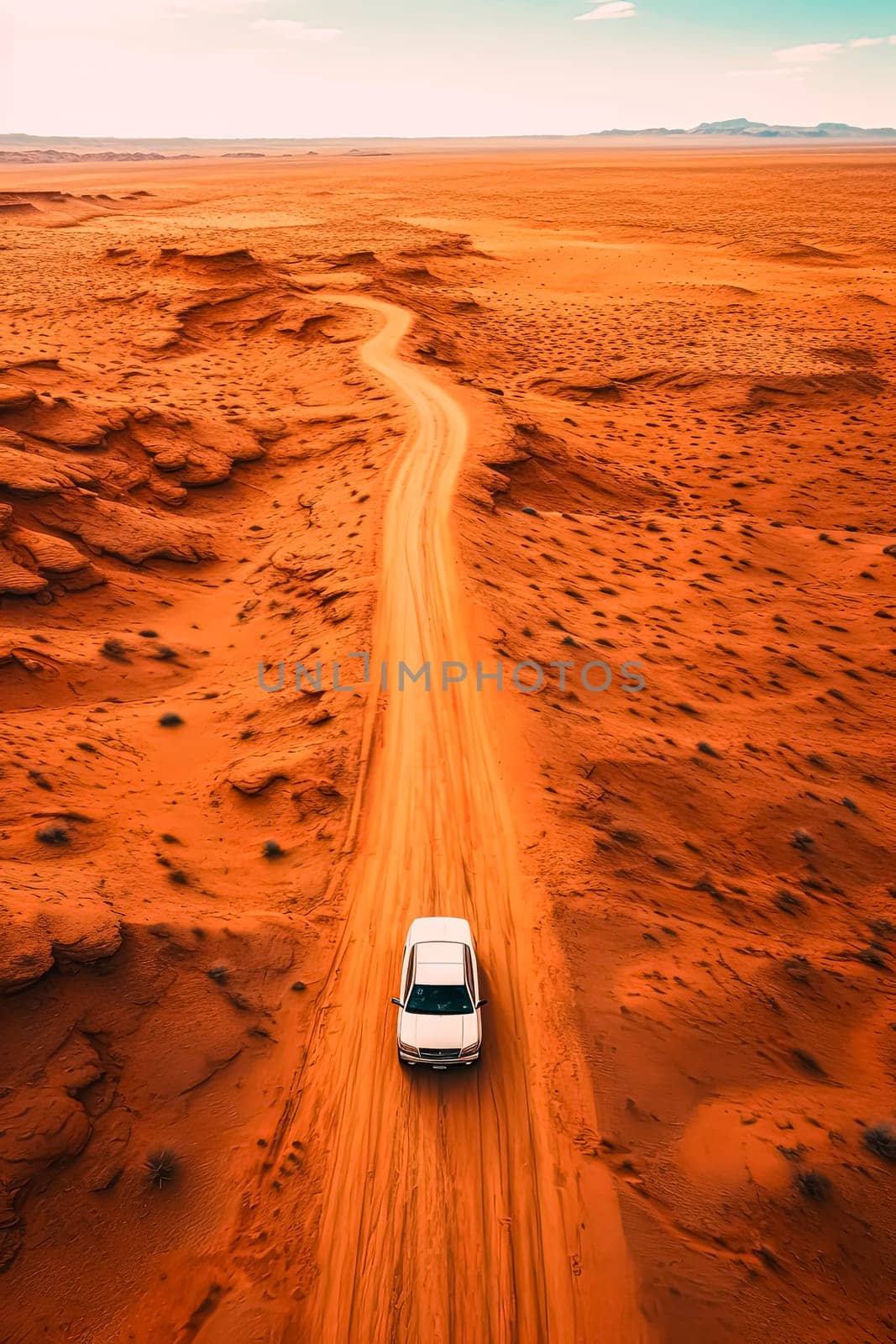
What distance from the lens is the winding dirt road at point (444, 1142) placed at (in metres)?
8.53

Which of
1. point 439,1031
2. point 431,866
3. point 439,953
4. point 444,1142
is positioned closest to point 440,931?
point 439,953

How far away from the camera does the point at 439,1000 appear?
10.5 meters

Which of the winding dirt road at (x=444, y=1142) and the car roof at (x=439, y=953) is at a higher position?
the car roof at (x=439, y=953)

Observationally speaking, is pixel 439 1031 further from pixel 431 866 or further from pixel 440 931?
pixel 431 866

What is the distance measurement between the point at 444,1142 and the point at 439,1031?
1.24 m

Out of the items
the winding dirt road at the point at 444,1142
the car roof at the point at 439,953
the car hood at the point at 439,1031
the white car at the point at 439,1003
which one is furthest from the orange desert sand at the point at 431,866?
the car roof at the point at 439,953

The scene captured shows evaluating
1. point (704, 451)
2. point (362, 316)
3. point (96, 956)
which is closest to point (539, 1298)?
point (96, 956)

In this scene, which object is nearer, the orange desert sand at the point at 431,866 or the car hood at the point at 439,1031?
the orange desert sand at the point at 431,866

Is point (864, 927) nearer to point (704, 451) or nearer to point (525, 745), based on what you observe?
point (525, 745)

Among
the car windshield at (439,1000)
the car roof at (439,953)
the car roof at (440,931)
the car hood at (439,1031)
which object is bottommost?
the car hood at (439,1031)

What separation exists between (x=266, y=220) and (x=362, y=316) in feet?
142

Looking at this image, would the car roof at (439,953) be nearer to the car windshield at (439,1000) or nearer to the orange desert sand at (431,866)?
the car windshield at (439,1000)

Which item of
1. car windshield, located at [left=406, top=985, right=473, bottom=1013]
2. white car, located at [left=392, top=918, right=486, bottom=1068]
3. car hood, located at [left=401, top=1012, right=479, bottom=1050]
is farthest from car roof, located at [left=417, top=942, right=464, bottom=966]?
car hood, located at [left=401, top=1012, right=479, bottom=1050]

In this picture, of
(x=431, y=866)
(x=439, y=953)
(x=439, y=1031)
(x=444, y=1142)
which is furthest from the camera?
(x=431, y=866)
